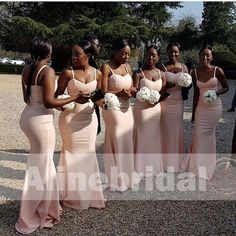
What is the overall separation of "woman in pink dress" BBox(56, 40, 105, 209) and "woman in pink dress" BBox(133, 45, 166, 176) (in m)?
1.42

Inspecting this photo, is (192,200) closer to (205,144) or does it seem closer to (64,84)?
(205,144)

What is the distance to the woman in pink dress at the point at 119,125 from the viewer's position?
20.7 feet

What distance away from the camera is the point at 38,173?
508 cm

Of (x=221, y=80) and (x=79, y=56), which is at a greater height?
(x=79, y=56)

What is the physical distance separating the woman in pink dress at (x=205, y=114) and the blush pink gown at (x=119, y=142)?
1.37 m

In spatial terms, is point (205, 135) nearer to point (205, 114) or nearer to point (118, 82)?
point (205, 114)

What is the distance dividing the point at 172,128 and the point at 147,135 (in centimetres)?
61

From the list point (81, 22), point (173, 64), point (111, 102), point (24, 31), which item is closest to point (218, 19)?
Answer: point (81, 22)

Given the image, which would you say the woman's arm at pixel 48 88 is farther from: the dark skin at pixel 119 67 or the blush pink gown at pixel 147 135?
the blush pink gown at pixel 147 135

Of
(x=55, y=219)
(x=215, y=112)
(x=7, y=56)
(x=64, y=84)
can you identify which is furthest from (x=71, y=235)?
(x=7, y=56)

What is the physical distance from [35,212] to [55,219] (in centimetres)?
28

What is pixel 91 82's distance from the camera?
5.52 m

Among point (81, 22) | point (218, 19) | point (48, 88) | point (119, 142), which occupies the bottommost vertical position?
point (119, 142)

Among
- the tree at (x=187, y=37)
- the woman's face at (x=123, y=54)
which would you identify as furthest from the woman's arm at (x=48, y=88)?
the tree at (x=187, y=37)
